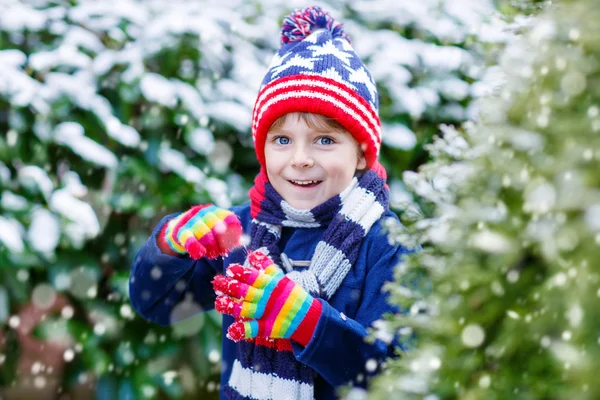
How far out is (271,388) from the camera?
5.72 ft

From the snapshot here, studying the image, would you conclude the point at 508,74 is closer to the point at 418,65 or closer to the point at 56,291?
the point at 56,291

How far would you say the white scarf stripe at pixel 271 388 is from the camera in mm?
1730

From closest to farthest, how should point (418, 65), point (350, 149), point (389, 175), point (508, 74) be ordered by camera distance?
1. point (508, 74)
2. point (350, 149)
3. point (389, 175)
4. point (418, 65)

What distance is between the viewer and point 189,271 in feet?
6.81

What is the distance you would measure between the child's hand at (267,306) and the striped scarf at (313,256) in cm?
13

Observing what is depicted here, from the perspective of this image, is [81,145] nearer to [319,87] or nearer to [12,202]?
[12,202]

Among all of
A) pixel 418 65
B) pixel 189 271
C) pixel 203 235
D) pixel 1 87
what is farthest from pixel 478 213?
pixel 418 65

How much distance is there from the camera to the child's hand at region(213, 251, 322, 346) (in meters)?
1.58

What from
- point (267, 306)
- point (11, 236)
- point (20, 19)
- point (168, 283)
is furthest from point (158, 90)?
point (267, 306)

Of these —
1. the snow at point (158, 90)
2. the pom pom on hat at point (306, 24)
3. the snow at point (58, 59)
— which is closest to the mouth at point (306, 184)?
the pom pom on hat at point (306, 24)

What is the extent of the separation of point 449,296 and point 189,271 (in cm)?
127

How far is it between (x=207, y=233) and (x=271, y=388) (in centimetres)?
45

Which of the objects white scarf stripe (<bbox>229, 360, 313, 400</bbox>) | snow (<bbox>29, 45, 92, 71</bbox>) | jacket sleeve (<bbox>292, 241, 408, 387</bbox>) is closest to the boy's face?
jacket sleeve (<bbox>292, 241, 408, 387</bbox>)

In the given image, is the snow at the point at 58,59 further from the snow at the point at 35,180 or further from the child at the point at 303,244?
the child at the point at 303,244
